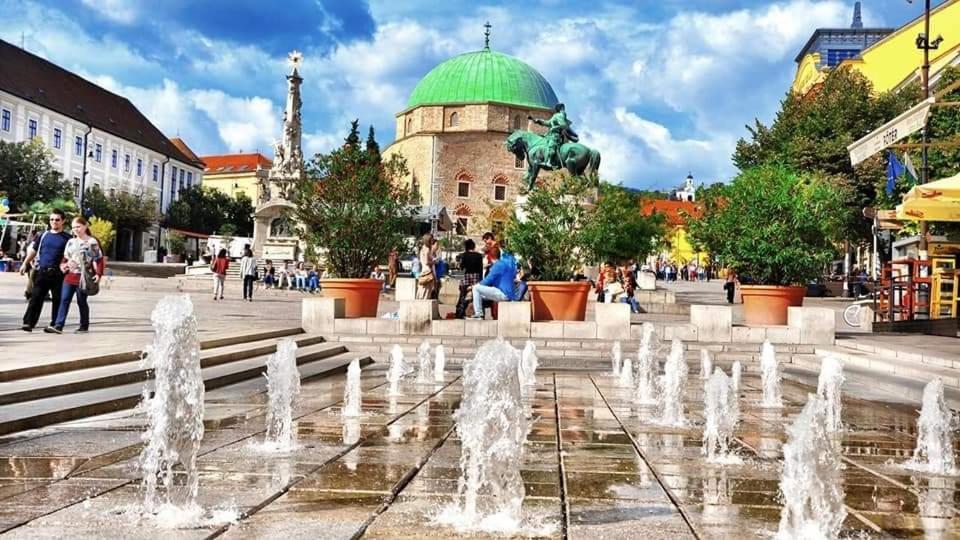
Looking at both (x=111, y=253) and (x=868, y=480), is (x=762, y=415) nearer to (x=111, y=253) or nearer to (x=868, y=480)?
(x=868, y=480)

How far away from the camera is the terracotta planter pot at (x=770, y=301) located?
13.2 m

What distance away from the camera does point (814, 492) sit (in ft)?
11.2

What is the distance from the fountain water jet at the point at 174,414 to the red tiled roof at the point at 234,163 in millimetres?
110926

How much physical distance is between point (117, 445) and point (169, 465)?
156cm

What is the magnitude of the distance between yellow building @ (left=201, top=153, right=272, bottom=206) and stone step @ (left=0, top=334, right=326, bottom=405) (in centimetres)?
10182

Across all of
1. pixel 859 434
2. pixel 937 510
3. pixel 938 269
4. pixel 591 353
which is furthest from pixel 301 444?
pixel 938 269

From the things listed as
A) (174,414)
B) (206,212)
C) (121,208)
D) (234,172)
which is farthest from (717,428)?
(234,172)

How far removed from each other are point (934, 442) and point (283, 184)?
4509 cm

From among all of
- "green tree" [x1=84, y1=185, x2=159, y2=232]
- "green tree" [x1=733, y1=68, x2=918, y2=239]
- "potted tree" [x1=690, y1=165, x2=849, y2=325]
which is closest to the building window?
"green tree" [x1=733, y1=68, x2=918, y2=239]

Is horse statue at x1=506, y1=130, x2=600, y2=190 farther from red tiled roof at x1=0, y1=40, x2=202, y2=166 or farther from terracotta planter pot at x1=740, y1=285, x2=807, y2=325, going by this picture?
red tiled roof at x1=0, y1=40, x2=202, y2=166

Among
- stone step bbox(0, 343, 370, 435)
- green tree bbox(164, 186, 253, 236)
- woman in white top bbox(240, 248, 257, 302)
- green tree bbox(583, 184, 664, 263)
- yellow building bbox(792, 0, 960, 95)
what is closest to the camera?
stone step bbox(0, 343, 370, 435)

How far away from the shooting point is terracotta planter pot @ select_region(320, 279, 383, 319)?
1345 cm

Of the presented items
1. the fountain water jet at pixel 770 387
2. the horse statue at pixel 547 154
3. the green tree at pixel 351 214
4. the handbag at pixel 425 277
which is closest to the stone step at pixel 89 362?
the green tree at pixel 351 214

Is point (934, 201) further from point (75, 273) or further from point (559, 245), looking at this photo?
point (75, 273)
